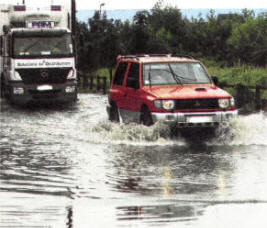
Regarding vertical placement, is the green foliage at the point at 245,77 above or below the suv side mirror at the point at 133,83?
below

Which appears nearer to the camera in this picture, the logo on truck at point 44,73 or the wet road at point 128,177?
the wet road at point 128,177

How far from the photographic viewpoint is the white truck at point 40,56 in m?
29.5

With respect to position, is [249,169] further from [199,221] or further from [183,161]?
[199,221]

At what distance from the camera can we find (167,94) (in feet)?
58.0

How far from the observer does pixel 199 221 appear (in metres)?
8.46

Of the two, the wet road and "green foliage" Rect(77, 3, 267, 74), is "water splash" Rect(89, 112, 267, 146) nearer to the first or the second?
the wet road

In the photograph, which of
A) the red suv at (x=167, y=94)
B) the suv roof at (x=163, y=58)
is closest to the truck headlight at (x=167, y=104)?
the red suv at (x=167, y=94)

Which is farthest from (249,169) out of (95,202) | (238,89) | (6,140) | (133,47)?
(133,47)

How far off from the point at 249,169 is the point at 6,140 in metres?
7.07

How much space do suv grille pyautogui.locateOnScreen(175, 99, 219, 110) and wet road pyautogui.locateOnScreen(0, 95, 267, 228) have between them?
0.60m

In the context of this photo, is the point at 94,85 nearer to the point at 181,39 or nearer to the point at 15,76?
the point at 15,76

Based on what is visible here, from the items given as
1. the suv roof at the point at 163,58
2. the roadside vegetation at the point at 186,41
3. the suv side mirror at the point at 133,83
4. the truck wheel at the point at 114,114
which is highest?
the suv roof at the point at 163,58

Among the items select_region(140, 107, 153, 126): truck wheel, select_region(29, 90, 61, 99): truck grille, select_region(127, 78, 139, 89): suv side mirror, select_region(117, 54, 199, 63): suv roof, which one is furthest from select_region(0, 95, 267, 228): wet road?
select_region(29, 90, 61, 99): truck grille

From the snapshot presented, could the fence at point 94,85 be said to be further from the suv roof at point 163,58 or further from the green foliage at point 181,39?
the suv roof at point 163,58
